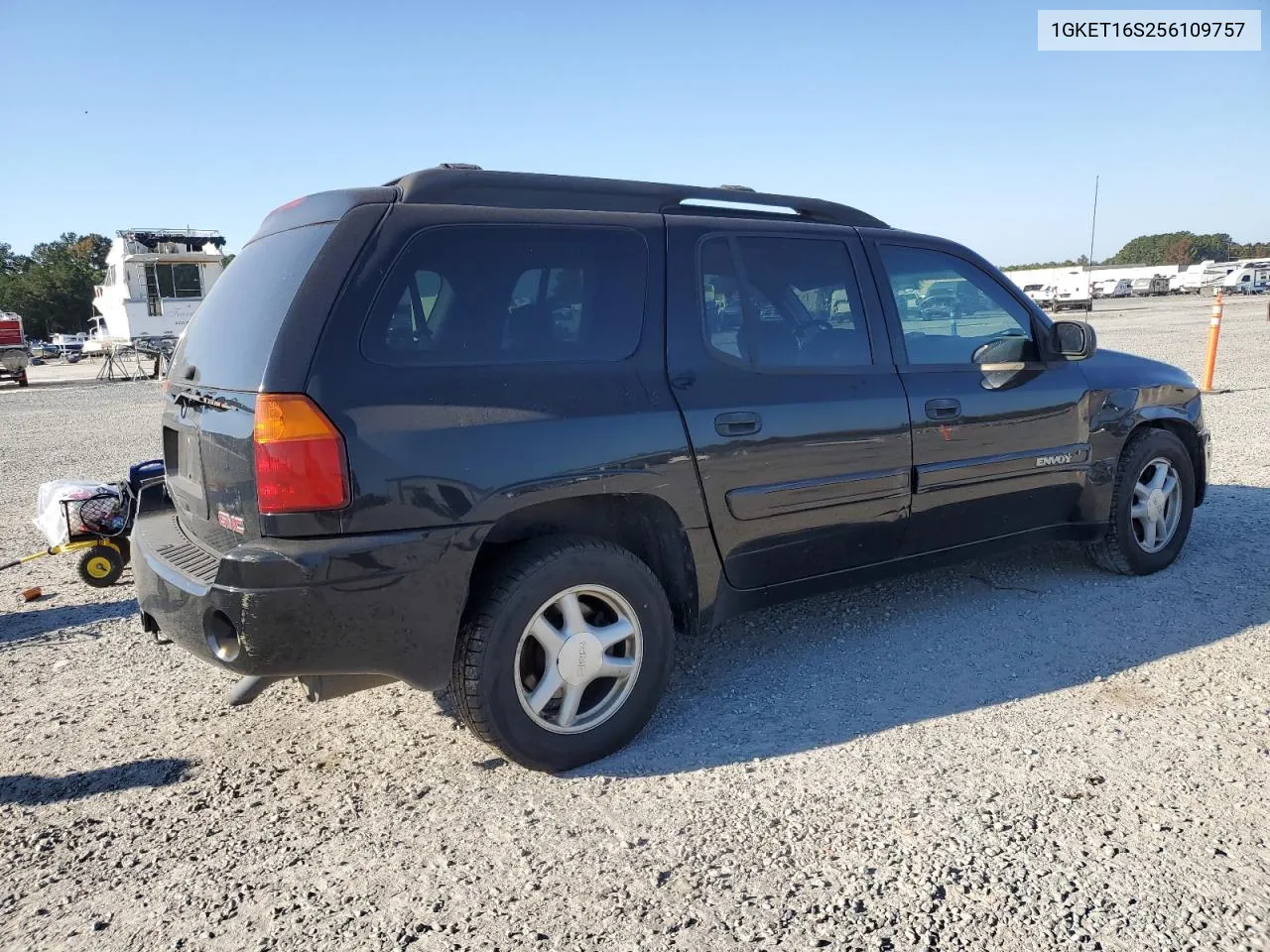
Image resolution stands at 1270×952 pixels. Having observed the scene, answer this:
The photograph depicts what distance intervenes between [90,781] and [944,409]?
350cm

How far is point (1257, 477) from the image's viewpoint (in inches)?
277

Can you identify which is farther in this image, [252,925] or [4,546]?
[4,546]

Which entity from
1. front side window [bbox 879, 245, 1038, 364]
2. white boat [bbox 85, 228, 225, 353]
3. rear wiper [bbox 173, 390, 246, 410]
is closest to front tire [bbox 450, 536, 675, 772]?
rear wiper [bbox 173, 390, 246, 410]

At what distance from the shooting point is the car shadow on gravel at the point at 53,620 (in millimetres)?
4500

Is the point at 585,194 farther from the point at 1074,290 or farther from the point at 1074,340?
the point at 1074,290

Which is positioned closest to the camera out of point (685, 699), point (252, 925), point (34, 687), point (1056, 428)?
point (252, 925)

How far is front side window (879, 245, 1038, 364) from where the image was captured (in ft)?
13.3

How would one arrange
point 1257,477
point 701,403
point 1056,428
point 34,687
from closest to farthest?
1. point 701,403
2. point 34,687
3. point 1056,428
4. point 1257,477

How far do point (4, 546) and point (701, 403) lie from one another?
18.1 ft

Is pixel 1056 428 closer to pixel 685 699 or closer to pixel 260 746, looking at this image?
pixel 685 699

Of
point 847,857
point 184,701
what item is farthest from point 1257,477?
point 184,701

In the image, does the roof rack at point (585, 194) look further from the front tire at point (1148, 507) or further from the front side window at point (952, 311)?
the front tire at point (1148, 507)

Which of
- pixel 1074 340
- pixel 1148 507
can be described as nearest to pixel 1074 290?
pixel 1148 507

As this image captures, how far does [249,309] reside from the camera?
9.93 feet
